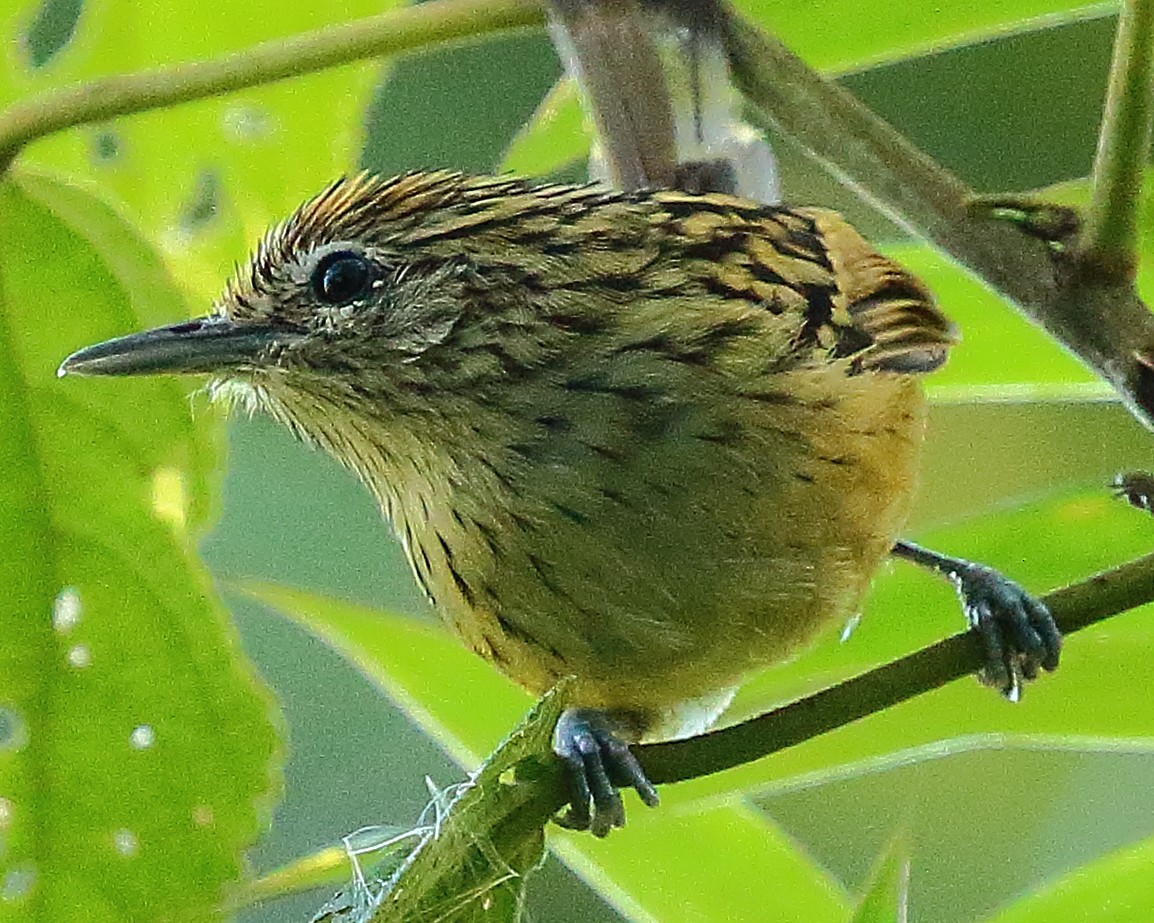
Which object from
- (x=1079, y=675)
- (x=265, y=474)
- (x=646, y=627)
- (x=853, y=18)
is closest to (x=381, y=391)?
(x=646, y=627)

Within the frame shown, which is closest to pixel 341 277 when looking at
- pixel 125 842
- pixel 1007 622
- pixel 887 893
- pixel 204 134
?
pixel 204 134

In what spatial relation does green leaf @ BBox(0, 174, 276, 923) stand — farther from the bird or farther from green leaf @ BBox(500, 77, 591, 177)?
green leaf @ BBox(500, 77, 591, 177)

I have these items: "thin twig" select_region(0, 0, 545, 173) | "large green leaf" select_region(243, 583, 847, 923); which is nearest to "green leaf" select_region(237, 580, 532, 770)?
"large green leaf" select_region(243, 583, 847, 923)

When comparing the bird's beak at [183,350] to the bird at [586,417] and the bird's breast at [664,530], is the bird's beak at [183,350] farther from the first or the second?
the bird's breast at [664,530]

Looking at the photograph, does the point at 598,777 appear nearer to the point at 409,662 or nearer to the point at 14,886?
the point at 409,662

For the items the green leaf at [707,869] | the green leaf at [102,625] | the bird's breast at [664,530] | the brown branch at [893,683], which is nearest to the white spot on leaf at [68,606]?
the green leaf at [102,625]

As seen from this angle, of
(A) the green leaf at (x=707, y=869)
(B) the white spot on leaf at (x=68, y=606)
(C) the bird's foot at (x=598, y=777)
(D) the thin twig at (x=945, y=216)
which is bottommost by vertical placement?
(A) the green leaf at (x=707, y=869)
